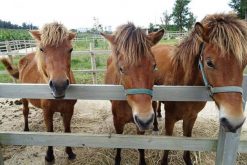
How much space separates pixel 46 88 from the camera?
2232mm

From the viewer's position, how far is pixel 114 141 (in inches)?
89.4

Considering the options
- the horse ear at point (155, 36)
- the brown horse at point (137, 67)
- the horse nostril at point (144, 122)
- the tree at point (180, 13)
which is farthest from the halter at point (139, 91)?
the tree at point (180, 13)

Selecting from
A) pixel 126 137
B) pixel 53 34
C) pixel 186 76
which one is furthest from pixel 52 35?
pixel 186 76

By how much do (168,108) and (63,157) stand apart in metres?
1.82

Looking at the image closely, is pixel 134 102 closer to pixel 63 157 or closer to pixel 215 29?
pixel 215 29

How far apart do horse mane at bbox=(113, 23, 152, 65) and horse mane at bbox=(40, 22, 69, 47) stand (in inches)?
29.8

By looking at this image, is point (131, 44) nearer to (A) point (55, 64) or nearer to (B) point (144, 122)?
(B) point (144, 122)

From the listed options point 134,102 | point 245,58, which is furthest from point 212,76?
point 134,102

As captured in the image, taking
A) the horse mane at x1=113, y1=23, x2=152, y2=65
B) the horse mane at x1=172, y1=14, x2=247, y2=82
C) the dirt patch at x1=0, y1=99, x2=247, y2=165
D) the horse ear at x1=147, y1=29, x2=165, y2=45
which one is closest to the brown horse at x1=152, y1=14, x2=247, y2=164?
the horse mane at x1=172, y1=14, x2=247, y2=82

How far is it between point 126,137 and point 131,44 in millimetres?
836

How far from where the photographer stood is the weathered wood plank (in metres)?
2.23

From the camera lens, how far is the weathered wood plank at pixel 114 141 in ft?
7.30

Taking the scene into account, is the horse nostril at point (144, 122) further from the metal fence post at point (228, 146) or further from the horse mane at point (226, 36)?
the horse mane at point (226, 36)

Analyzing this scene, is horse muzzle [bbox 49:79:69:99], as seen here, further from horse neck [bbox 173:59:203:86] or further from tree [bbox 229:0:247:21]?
tree [bbox 229:0:247:21]
